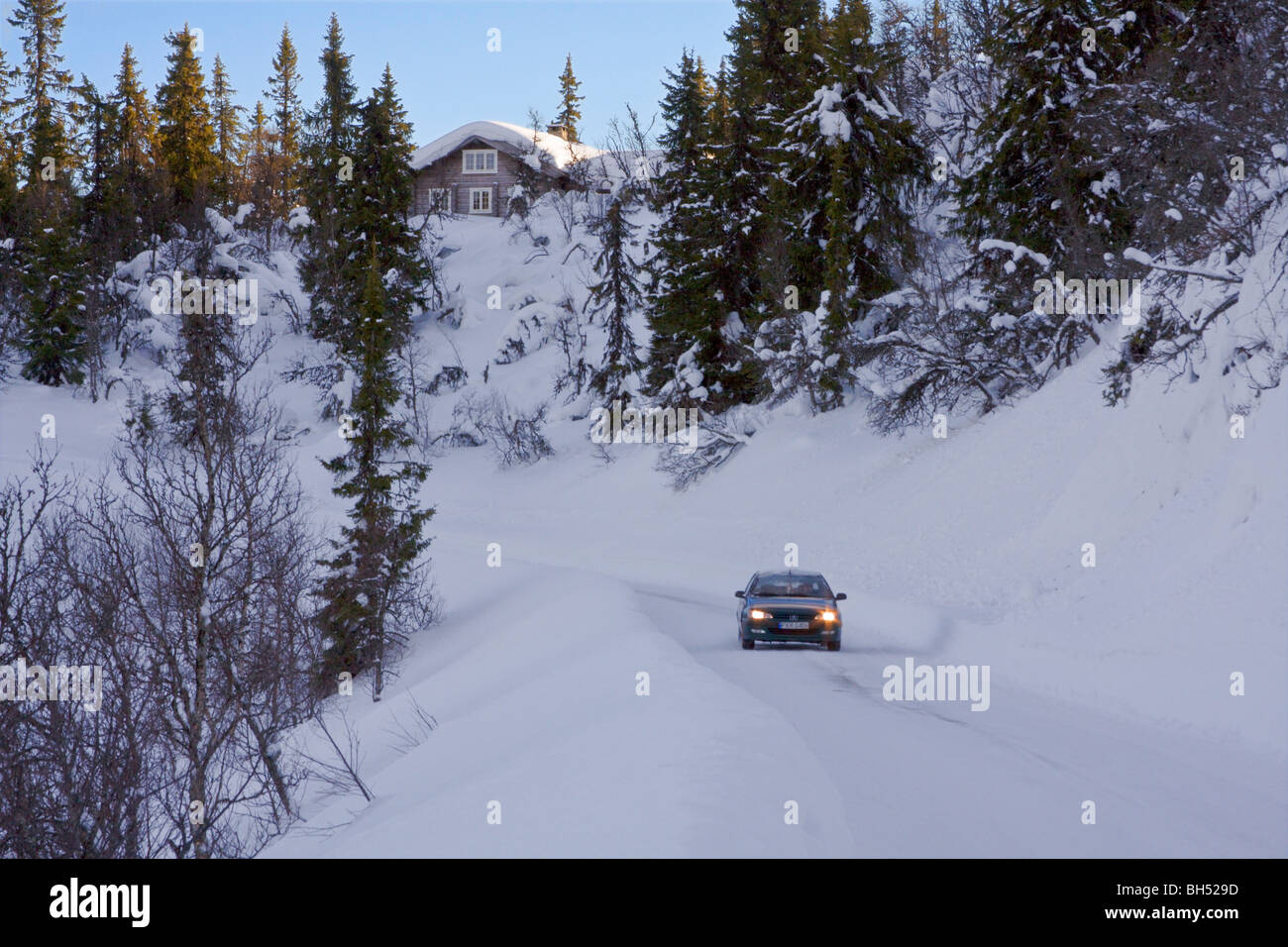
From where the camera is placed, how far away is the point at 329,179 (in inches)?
2349

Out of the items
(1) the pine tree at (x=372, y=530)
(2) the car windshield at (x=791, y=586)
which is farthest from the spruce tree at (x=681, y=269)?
(2) the car windshield at (x=791, y=586)

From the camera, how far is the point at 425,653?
1109 inches

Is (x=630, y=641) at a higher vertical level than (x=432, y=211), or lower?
lower

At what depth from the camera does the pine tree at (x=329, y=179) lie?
58.1 meters

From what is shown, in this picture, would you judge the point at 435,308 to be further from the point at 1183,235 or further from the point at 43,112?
the point at 1183,235

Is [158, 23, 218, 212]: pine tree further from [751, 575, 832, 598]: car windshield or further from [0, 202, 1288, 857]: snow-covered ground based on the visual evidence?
[751, 575, 832, 598]: car windshield

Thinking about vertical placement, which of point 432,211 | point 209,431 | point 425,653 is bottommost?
point 425,653

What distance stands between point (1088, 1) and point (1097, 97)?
5.68m

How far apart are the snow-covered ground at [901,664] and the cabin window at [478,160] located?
53859mm

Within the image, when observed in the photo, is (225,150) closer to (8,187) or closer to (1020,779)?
(8,187)

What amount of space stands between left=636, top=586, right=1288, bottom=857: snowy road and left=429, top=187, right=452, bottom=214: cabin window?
64.9m

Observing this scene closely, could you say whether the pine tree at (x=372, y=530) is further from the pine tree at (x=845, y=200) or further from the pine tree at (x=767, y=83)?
the pine tree at (x=767, y=83)

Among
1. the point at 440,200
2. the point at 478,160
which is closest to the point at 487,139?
the point at 478,160
